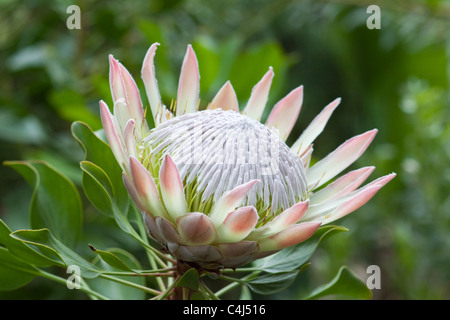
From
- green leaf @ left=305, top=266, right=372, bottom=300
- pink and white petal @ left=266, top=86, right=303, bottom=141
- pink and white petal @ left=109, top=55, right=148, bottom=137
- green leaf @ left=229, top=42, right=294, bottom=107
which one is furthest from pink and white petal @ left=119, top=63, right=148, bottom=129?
green leaf @ left=229, top=42, right=294, bottom=107

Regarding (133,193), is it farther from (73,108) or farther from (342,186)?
(73,108)

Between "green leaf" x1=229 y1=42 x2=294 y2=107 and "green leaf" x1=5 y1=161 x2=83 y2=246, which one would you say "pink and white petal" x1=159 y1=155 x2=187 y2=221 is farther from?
"green leaf" x1=229 y1=42 x2=294 y2=107

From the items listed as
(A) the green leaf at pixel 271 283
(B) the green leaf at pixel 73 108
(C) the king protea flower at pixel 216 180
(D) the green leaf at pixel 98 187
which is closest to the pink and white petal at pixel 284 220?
(C) the king protea flower at pixel 216 180

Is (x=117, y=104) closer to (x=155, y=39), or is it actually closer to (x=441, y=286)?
(x=155, y=39)

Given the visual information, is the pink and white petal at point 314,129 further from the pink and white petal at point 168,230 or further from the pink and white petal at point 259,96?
the pink and white petal at point 168,230

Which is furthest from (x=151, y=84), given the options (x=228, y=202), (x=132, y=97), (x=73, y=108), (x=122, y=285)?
(x=73, y=108)

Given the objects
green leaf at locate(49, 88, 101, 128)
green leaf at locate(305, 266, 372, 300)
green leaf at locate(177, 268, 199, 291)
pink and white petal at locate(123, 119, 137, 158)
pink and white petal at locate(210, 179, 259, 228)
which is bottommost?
green leaf at locate(177, 268, 199, 291)

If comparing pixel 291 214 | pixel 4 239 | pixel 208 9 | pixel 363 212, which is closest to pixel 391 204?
pixel 363 212
